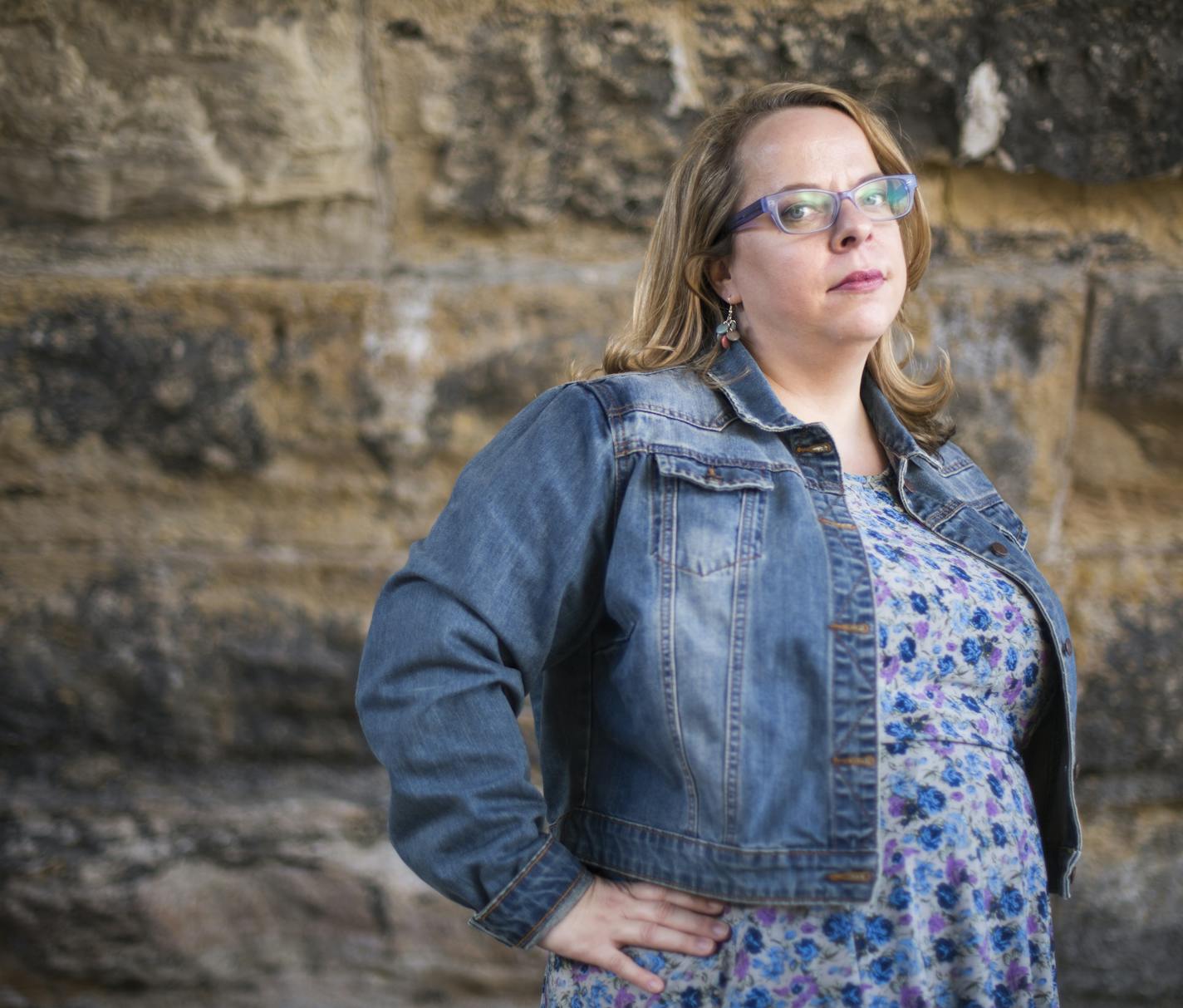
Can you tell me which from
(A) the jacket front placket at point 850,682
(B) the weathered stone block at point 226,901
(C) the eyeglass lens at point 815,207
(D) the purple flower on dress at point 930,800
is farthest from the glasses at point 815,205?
(B) the weathered stone block at point 226,901

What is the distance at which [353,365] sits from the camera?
2105 millimetres

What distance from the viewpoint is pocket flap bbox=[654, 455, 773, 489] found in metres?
1.23

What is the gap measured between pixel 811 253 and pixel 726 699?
0.55m

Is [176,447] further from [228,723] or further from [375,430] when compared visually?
[228,723]

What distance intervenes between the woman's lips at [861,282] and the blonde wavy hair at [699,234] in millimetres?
170

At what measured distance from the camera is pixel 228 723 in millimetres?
2189

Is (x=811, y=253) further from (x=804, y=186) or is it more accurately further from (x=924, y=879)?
(x=924, y=879)

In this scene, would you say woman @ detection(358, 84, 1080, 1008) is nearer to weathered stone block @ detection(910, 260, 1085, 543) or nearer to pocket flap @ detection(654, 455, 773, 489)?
pocket flap @ detection(654, 455, 773, 489)

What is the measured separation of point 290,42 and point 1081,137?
1525 millimetres

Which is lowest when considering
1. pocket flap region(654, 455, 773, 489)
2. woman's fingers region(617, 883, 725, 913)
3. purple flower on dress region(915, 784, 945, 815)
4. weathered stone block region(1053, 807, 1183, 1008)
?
weathered stone block region(1053, 807, 1183, 1008)

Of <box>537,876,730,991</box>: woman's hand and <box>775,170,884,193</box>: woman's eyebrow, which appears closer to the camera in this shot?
<box>537,876,730,991</box>: woman's hand

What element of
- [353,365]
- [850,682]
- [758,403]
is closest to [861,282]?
[758,403]

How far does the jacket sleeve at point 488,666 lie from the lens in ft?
3.82

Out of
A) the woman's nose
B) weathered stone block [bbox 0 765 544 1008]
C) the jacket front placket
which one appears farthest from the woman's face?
weathered stone block [bbox 0 765 544 1008]
